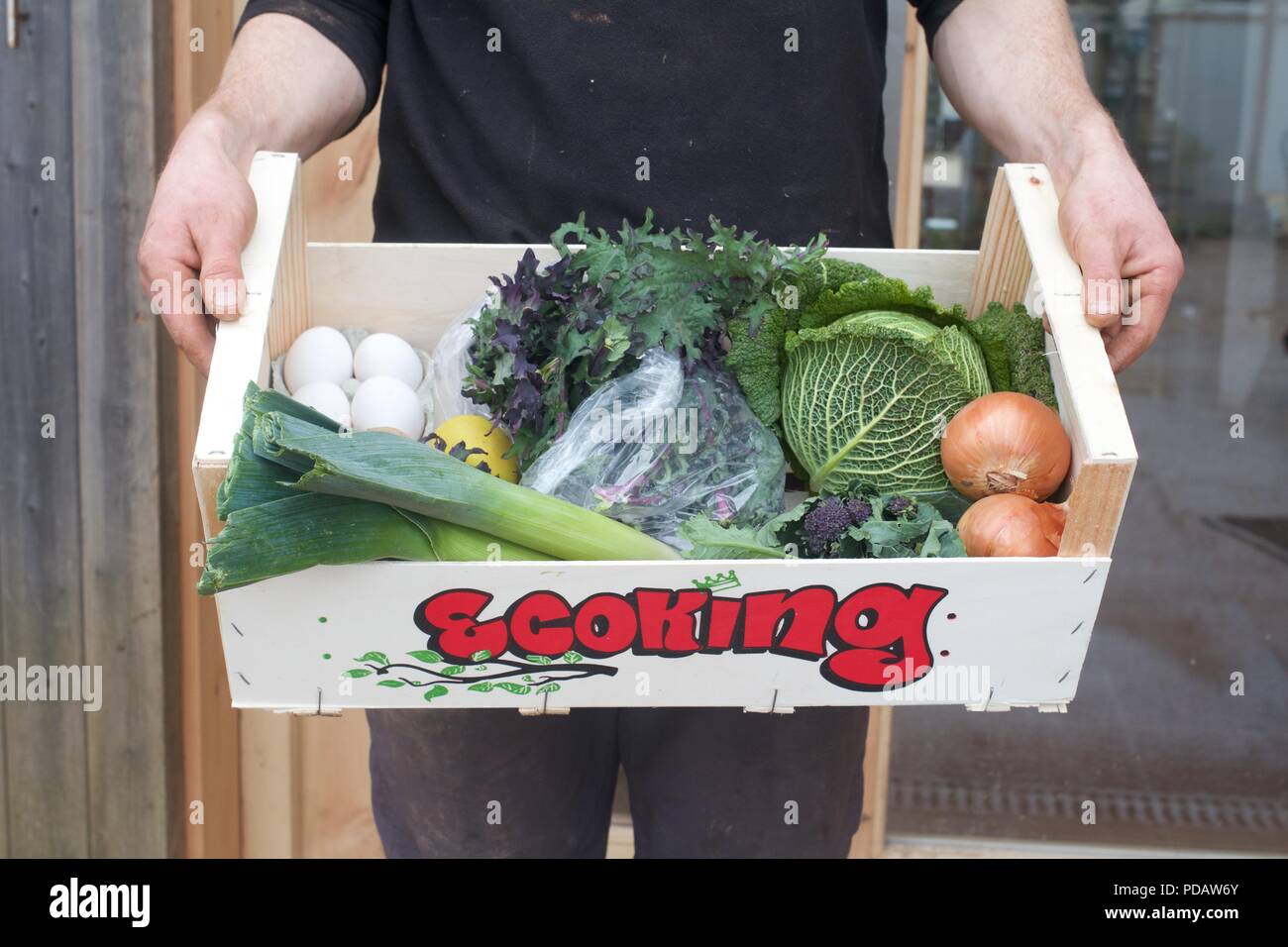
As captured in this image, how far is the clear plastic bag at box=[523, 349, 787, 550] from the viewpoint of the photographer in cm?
163

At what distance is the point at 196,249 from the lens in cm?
158

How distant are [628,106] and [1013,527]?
89 cm

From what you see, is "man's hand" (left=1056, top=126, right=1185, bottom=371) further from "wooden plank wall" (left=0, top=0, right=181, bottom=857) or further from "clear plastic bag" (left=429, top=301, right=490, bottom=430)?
"wooden plank wall" (left=0, top=0, right=181, bottom=857)

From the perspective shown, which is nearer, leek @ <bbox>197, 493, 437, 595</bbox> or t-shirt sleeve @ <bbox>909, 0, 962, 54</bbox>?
leek @ <bbox>197, 493, 437, 595</bbox>

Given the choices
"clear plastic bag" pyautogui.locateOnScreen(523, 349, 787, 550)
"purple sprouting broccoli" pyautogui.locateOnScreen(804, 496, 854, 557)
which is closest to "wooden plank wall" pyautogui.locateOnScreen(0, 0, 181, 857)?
"clear plastic bag" pyautogui.locateOnScreen(523, 349, 787, 550)

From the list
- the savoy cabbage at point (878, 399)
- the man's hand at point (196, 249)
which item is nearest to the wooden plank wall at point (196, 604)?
the man's hand at point (196, 249)

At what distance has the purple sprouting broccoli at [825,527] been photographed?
1521mm

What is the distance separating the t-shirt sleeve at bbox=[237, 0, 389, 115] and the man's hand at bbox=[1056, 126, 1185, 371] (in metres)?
1.14

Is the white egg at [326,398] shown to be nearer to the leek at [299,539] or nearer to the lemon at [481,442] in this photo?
the lemon at [481,442]

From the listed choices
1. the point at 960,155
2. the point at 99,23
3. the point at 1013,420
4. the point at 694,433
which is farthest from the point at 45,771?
the point at 960,155

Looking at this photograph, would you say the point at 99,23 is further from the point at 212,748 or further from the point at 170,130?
the point at 212,748

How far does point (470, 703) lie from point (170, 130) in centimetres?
192

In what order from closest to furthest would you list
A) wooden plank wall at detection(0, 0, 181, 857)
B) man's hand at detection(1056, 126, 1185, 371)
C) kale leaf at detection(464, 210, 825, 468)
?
man's hand at detection(1056, 126, 1185, 371) < kale leaf at detection(464, 210, 825, 468) < wooden plank wall at detection(0, 0, 181, 857)

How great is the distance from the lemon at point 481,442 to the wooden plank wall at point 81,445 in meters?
1.43
